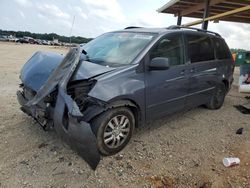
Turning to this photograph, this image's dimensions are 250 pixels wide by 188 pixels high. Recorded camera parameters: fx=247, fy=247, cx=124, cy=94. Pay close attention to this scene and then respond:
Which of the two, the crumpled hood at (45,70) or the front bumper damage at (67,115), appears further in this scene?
the crumpled hood at (45,70)

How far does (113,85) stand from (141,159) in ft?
3.58

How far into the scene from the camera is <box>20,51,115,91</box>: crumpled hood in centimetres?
334

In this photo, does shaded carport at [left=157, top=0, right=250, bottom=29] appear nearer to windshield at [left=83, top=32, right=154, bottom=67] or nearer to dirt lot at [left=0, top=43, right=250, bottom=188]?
windshield at [left=83, top=32, right=154, bottom=67]

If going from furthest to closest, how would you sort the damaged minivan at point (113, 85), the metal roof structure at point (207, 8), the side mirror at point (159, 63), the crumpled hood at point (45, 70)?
the metal roof structure at point (207, 8), the side mirror at point (159, 63), the crumpled hood at point (45, 70), the damaged minivan at point (113, 85)

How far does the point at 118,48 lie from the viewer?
13.3 ft

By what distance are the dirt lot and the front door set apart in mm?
494

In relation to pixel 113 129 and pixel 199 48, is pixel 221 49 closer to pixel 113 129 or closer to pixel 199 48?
pixel 199 48

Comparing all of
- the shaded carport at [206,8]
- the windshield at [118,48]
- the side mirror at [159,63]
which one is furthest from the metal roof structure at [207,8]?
the side mirror at [159,63]

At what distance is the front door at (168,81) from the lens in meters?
3.76

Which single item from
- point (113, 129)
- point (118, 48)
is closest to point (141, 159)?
point (113, 129)

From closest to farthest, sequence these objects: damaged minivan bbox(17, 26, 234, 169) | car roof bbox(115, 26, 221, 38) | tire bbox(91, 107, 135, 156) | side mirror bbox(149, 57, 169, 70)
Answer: damaged minivan bbox(17, 26, 234, 169) < tire bbox(91, 107, 135, 156) < side mirror bbox(149, 57, 169, 70) < car roof bbox(115, 26, 221, 38)

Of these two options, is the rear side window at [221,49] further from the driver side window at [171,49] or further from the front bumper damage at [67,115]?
the front bumper damage at [67,115]

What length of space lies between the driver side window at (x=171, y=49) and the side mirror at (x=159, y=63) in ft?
0.44

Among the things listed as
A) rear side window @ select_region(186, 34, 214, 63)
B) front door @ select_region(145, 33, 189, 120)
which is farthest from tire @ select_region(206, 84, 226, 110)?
front door @ select_region(145, 33, 189, 120)
